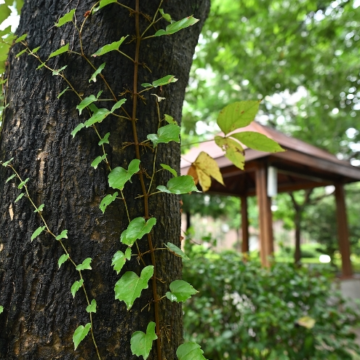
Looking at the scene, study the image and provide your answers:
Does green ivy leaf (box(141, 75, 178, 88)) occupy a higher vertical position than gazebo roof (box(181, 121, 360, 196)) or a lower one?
lower

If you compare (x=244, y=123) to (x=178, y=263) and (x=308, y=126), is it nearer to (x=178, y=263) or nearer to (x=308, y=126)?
(x=178, y=263)

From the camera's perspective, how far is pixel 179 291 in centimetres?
88

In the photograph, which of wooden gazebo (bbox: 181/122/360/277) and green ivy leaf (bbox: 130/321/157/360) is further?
wooden gazebo (bbox: 181/122/360/277)

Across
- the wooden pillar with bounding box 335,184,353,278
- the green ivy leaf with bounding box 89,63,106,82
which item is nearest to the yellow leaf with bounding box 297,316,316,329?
the green ivy leaf with bounding box 89,63,106,82

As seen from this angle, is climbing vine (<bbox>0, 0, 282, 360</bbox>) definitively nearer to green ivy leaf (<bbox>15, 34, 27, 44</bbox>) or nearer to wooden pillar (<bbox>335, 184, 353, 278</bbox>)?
green ivy leaf (<bbox>15, 34, 27, 44</bbox>)

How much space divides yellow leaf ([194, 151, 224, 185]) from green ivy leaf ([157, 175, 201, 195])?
0.46 metres

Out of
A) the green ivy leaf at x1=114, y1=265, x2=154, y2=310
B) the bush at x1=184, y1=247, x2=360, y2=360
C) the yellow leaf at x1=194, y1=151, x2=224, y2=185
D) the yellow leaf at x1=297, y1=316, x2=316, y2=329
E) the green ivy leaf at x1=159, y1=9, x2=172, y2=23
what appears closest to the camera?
the green ivy leaf at x1=114, y1=265, x2=154, y2=310

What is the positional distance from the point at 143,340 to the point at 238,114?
0.68 meters

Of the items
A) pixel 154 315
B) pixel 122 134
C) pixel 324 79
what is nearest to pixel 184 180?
pixel 122 134

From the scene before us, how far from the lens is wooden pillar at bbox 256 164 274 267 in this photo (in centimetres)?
650

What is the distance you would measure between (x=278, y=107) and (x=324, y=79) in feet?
26.1

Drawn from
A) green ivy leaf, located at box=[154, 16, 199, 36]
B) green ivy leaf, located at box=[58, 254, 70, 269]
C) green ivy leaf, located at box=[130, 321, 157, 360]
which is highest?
green ivy leaf, located at box=[154, 16, 199, 36]

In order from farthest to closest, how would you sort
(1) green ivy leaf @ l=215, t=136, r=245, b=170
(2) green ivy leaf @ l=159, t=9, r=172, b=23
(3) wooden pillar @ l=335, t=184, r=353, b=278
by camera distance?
1. (3) wooden pillar @ l=335, t=184, r=353, b=278
2. (1) green ivy leaf @ l=215, t=136, r=245, b=170
3. (2) green ivy leaf @ l=159, t=9, r=172, b=23

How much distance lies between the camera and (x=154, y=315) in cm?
90
